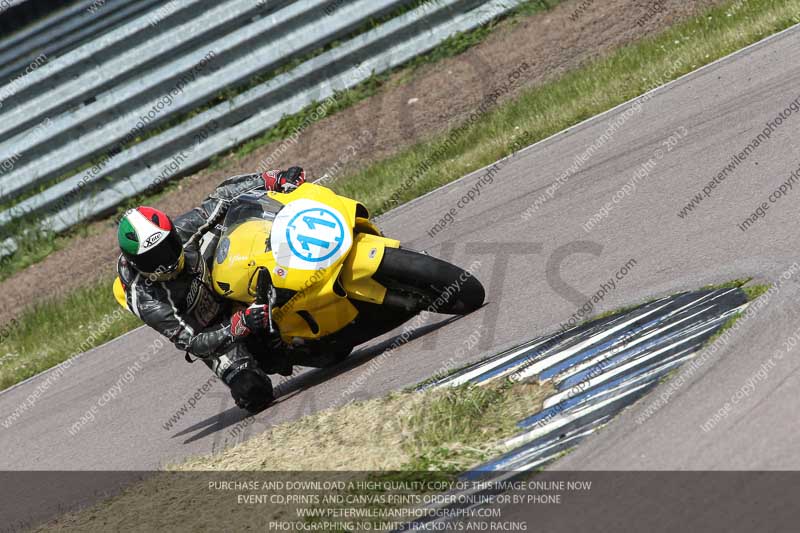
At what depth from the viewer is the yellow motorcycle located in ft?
20.9

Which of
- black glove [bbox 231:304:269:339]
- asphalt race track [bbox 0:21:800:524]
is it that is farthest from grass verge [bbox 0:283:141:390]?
black glove [bbox 231:304:269:339]

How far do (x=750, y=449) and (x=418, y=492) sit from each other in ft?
4.84

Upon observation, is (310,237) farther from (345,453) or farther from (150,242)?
(345,453)

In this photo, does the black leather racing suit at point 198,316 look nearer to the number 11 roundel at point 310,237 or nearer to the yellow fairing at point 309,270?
the yellow fairing at point 309,270

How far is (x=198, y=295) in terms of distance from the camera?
6.88 m

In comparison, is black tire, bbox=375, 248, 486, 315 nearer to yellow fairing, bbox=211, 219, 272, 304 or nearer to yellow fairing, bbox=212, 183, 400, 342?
yellow fairing, bbox=212, 183, 400, 342

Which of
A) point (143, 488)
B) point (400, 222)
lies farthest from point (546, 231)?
point (143, 488)

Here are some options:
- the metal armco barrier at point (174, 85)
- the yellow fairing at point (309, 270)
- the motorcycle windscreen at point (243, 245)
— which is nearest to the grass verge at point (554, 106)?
the metal armco barrier at point (174, 85)

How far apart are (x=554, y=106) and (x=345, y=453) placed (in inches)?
263

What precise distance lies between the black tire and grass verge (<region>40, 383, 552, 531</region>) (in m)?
0.85

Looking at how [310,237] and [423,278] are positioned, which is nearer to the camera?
[310,237]

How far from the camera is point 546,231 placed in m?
8.09

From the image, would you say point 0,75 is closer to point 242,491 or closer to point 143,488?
point 143,488

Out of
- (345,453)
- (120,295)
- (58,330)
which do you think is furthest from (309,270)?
(58,330)
